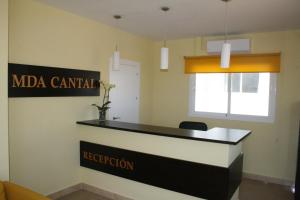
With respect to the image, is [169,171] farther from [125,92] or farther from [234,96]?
[234,96]

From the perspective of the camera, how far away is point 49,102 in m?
3.15

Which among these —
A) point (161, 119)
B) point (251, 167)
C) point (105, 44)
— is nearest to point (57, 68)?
point (105, 44)

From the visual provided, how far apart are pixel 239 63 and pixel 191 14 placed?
1.50 metres

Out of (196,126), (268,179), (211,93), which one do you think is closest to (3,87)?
(196,126)

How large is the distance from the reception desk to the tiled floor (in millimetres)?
210

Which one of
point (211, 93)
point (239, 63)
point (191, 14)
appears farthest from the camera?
point (211, 93)

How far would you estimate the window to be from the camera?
164 inches

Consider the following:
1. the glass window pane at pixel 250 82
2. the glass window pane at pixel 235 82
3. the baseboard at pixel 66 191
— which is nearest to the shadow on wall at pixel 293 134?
the glass window pane at pixel 250 82

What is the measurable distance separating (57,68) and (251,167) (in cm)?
363

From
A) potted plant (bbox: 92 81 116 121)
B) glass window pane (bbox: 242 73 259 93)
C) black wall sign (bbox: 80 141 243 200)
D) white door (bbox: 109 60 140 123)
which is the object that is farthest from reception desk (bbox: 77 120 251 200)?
glass window pane (bbox: 242 73 259 93)

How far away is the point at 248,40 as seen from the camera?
13.6 feet

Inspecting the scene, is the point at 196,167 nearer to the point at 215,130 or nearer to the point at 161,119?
the point at 215,130

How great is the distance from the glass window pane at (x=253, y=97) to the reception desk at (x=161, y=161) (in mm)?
1415

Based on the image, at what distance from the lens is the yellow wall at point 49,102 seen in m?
2.82
